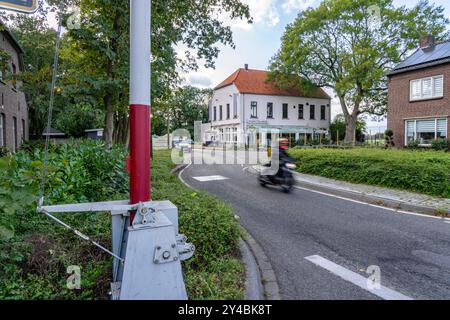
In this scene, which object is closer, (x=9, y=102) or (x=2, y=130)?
(x=2, y=130)

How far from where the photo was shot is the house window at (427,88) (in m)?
19.1

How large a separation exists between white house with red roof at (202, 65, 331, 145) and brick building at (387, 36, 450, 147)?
1679 cm

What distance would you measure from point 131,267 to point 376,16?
34919mm

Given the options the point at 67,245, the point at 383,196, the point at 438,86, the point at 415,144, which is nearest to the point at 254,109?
the point at 415,144

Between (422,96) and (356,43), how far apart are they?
43.0ft

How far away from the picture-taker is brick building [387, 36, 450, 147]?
18.9m

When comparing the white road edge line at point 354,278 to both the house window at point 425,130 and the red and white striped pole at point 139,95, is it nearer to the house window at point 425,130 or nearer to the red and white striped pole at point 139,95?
the red and white striped pole at point 139,95

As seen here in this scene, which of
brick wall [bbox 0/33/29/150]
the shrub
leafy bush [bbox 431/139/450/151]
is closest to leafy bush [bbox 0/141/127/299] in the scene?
brick wall [bbox 0/33/29/150]

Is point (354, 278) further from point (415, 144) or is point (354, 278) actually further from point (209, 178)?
point (415, 144)

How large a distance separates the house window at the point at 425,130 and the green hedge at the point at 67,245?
64.2ft

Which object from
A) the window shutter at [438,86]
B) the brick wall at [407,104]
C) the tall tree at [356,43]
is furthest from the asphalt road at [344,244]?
the tall tree at [356,43]

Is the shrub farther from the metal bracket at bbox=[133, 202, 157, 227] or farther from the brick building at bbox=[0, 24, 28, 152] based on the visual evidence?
the metal bracket at bbox=[133, 202, 157, 227]

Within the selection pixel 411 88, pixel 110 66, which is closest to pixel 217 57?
pixel 110 66

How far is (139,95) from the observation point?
2.70m
